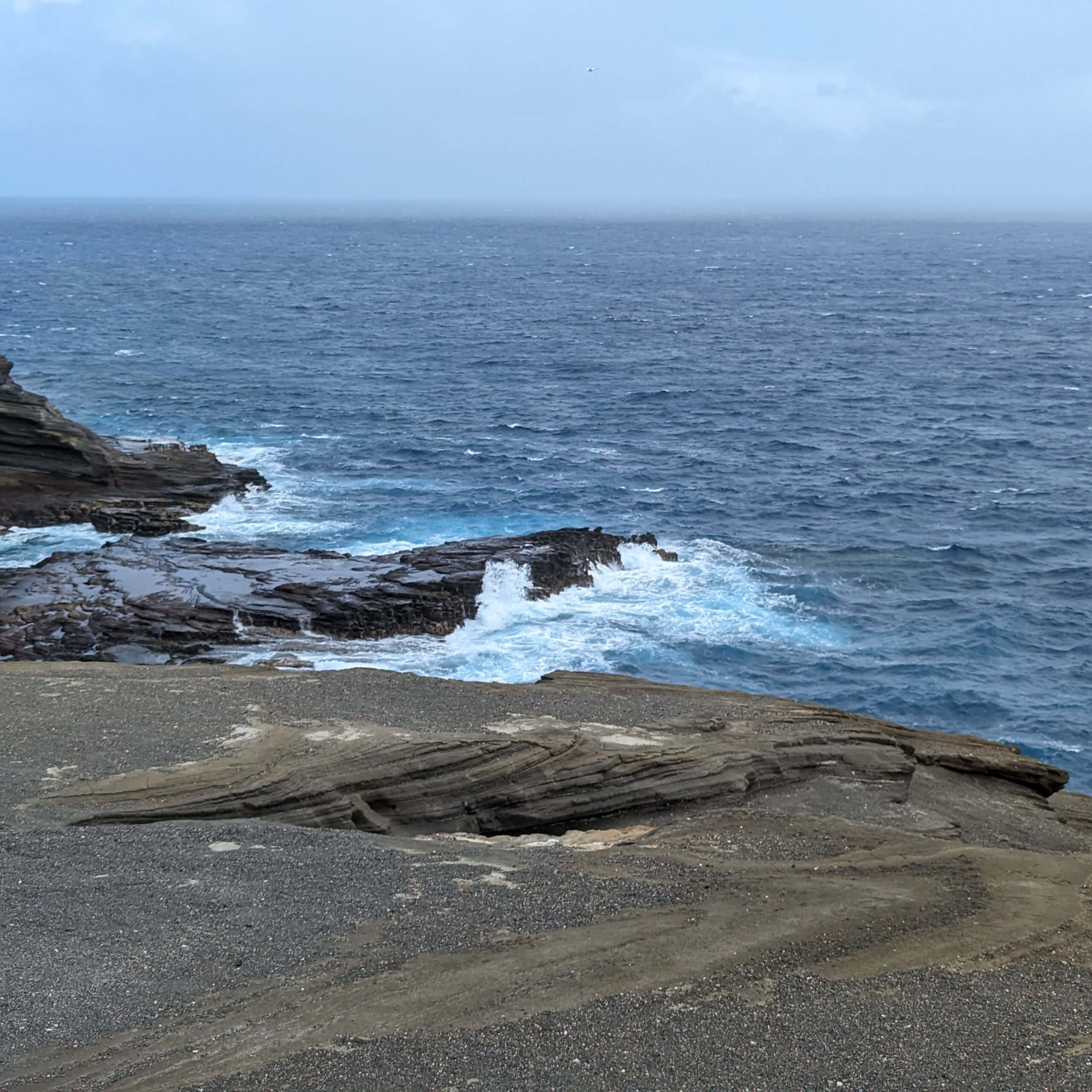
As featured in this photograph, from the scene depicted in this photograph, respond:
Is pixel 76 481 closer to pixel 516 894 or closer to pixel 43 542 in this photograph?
pixel 43 542

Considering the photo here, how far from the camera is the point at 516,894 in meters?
21.0

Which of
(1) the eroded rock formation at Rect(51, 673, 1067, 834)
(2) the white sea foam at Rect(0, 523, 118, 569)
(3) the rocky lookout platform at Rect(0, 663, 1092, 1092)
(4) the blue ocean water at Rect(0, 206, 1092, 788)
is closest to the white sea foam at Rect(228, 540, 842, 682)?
(4) the blue ocean water at Rect(0, 206, 1092, 788)

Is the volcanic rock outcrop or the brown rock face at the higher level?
the brown rock face

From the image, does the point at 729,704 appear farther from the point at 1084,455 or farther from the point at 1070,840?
the point at 1084,455

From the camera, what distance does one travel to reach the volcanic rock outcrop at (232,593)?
38406mm

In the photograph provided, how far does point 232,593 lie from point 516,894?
23577 millimetres

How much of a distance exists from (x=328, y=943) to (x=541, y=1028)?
410cm

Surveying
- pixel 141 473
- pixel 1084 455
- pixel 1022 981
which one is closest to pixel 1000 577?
pixel 1084 455

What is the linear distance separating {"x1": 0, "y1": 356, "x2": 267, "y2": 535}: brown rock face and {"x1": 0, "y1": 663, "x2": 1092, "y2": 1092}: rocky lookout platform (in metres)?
20.8

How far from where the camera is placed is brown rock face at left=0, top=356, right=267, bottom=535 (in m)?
51.7

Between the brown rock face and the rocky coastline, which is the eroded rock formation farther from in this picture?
the brown rock face

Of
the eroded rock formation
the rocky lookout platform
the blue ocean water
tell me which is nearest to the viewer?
the rocky lookout platform

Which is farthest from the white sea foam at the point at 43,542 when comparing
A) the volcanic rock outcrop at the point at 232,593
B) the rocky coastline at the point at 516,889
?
A: the rocky coastline at the point at 516,889

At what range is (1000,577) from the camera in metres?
50.3
